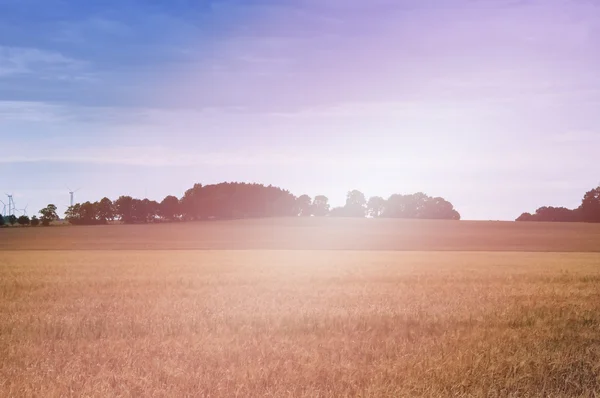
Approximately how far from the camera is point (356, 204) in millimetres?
134125

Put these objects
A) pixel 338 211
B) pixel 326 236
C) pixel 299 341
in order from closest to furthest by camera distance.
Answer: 1. pixel 299 341
2. pixel 326 236
3. pixel 338 211

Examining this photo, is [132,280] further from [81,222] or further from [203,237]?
[81,222]

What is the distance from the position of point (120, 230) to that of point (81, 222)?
112 feet

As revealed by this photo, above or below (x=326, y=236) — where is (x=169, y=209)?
above

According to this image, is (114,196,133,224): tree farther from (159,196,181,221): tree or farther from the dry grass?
the dry grass

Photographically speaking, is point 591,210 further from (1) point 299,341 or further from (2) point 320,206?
(1) point 299,341

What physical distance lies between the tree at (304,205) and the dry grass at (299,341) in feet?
Result: 370

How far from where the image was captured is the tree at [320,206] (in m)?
136

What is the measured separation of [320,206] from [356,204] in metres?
8.54

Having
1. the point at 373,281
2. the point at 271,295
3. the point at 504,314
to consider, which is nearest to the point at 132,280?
the point at 271,295

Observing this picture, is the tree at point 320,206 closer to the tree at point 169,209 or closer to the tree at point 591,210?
the tree at point 169,209

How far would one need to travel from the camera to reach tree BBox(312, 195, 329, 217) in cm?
13588

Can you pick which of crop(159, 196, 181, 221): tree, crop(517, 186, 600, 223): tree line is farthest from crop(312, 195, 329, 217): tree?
crop(517, 186, 600, 223): tree line

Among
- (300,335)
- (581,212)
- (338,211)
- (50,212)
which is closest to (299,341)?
(300,335)
